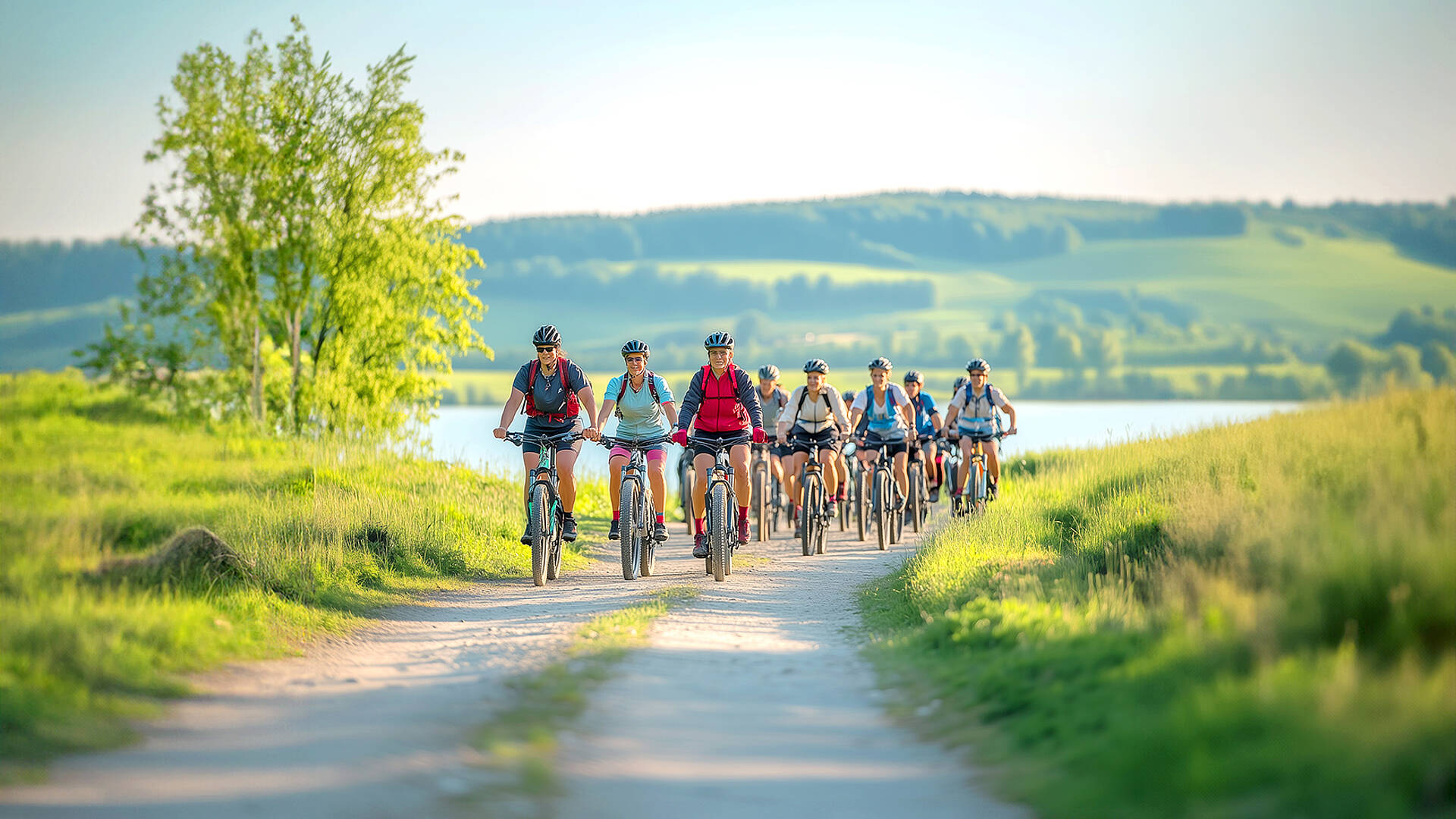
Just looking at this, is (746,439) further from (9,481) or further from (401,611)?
(9,481)

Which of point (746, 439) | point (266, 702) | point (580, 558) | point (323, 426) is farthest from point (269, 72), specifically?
point (266, 702)

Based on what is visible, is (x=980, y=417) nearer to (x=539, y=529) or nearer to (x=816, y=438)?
(x=816, y=438)

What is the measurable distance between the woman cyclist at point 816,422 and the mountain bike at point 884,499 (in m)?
0.88

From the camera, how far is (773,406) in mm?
19359

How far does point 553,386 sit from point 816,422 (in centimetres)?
495

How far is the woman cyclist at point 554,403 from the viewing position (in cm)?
1258

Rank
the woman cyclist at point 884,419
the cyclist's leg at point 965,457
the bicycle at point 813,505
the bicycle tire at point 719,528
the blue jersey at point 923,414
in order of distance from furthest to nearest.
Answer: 1. the blue jersey at point 923,414
2. the cyclist's leg at point 965,457
3. the woman cyclist at point 884,419
4. the bicycle at point 813,505
5. the bicycle tire at point 719,528

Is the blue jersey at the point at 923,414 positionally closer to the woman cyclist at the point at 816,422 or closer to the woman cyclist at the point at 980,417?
the woman cyclist at the point at 980,417

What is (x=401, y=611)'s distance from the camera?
10562 millimetres

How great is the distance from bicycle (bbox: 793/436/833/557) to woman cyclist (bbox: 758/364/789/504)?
1.49 metres

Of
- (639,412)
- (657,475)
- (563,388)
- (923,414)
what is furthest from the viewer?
(923,414)

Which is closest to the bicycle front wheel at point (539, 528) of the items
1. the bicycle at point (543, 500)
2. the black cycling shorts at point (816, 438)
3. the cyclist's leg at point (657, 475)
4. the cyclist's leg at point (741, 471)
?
the bicycle at point (543, 500)

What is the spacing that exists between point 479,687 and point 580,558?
8.80 metres

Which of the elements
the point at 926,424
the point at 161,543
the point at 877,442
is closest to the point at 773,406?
the point at 877,442
